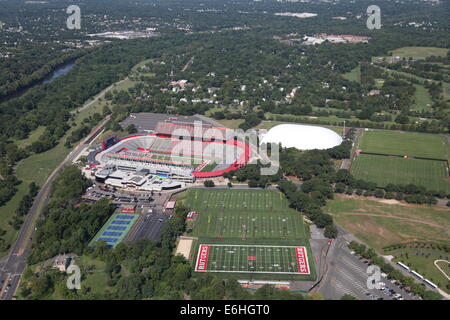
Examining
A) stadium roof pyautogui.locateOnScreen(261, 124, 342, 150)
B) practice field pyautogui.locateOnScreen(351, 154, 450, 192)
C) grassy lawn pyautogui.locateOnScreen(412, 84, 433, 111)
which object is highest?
grassy lawn pyautogui.locateOnScreen(412, 84, 433, 111)

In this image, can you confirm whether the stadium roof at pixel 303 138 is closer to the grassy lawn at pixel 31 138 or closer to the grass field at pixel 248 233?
the grass field at pixel 248 233

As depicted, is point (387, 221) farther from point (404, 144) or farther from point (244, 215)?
point (404, 144)

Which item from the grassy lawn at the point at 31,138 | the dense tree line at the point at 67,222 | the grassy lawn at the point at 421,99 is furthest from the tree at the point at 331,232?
the grassy lawn at the point at 31,138

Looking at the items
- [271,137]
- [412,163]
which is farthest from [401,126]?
[271,137]

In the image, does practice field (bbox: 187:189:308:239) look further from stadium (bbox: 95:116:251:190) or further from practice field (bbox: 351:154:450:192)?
practice field (bbox: 351:154:450:192)

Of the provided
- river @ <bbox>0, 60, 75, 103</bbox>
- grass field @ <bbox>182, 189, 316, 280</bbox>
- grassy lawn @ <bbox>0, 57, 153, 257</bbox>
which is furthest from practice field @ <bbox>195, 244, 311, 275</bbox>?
river @ <bbox>0, 60, 75, 103</bbox>

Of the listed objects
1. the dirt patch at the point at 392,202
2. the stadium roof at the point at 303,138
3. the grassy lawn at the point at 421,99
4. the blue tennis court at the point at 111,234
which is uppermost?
the grassy lawn at the point at 421,99
